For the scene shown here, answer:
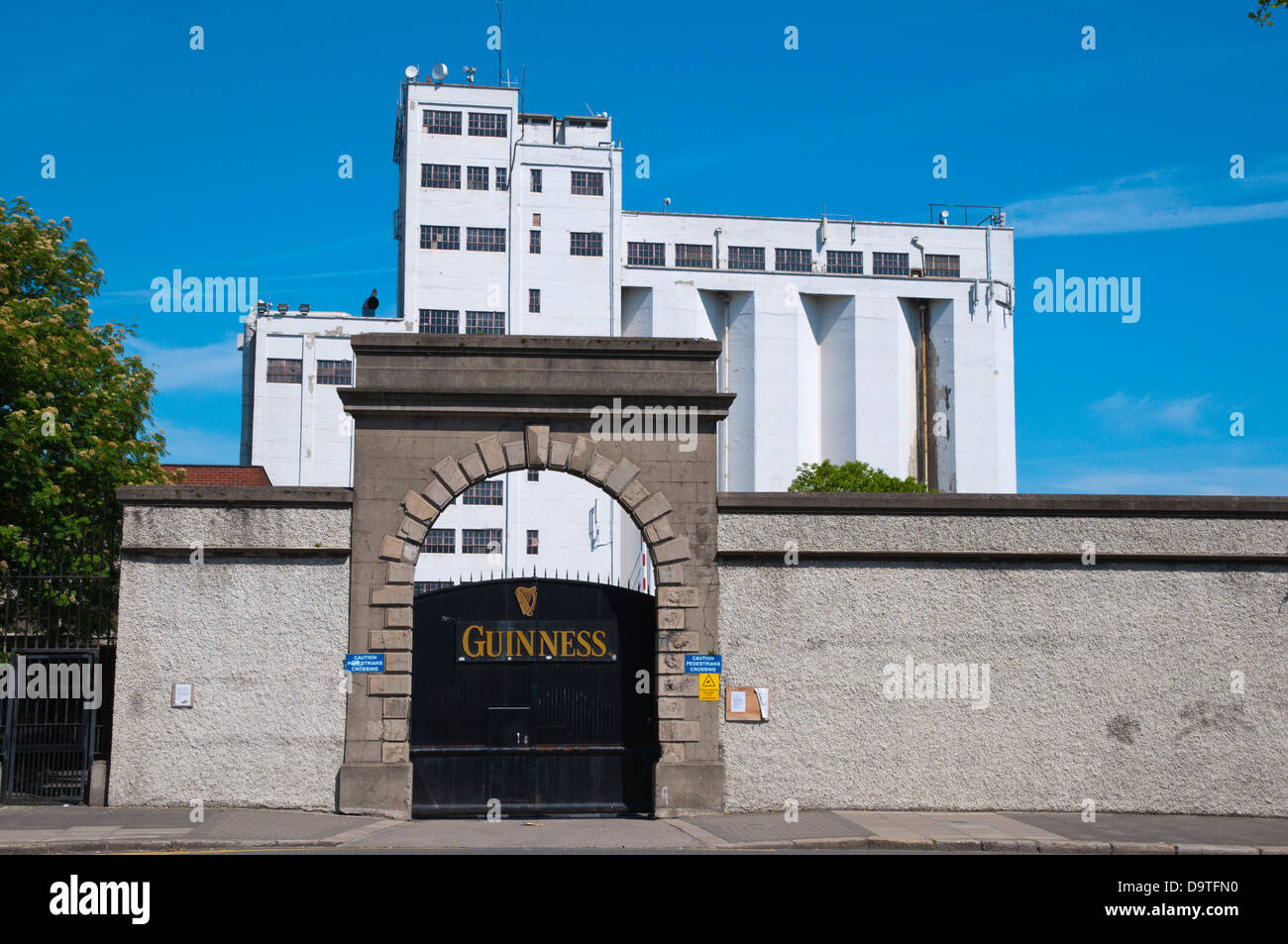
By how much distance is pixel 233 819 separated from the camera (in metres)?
14.8

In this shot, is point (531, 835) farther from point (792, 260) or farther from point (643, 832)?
point (792, 260)

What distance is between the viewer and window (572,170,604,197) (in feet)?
231

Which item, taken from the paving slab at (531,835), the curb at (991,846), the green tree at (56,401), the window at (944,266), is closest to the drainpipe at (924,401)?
the window at (944,266)

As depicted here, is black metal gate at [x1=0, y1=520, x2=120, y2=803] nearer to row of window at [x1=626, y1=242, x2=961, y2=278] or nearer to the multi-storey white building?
the multi-storey white building

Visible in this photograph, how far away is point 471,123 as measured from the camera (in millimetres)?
69562

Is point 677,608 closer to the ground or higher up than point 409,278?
closer to the ground

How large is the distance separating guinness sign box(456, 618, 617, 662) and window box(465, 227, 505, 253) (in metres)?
54.6

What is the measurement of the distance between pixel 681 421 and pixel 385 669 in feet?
17.6

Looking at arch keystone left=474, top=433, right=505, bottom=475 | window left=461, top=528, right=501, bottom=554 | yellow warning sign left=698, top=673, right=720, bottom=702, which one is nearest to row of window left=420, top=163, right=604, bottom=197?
window left=461, top=528, right=501, bottom=554

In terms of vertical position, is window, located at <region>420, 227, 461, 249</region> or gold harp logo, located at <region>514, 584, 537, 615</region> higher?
window, located at <region>420, 227, 461, 249</region>

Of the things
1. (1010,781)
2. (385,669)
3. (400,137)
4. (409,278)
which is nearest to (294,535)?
(385,669)

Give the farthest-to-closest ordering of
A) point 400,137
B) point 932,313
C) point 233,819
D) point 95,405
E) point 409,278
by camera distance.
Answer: point 932,313
point 400,137
point 409,278
point 95,405
point 233,819

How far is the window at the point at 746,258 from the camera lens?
248 ft

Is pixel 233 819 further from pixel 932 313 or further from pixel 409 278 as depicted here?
pixel 932 313
